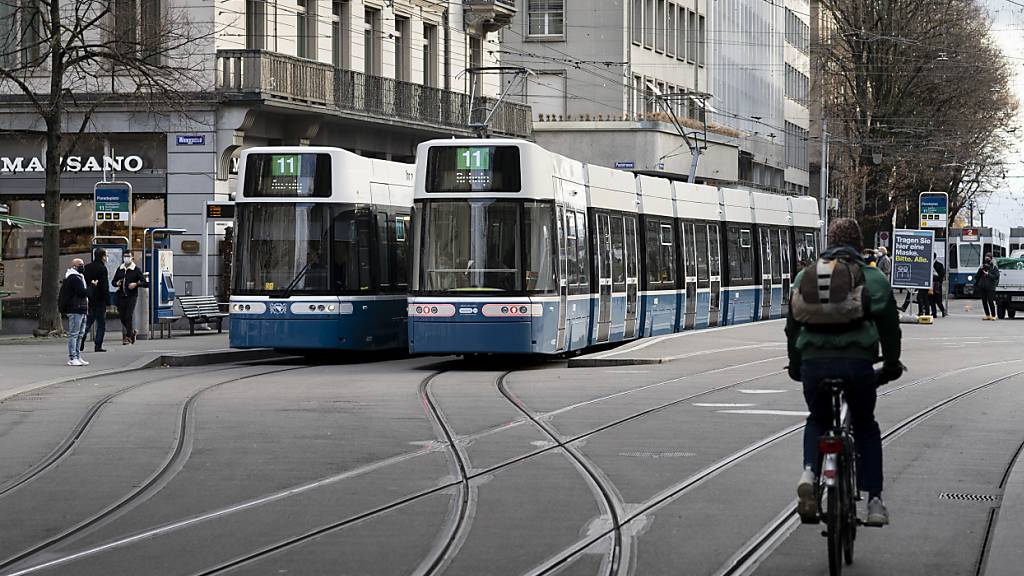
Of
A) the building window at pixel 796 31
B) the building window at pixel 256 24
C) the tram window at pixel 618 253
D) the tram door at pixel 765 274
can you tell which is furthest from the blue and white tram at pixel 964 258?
Answer: the tram window at pixel 618 253

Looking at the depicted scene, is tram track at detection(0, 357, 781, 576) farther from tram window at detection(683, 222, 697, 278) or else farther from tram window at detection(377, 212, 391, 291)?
tram window at detection(683, 222, 697, 278)

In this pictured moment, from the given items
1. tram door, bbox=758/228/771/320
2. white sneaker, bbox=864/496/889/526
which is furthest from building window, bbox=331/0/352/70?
white sneaker, bbox=864/496/889/526

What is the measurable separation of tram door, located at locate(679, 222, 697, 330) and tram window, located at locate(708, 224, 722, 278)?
4.78 ft

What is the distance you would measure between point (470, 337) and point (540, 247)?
1.51 meters

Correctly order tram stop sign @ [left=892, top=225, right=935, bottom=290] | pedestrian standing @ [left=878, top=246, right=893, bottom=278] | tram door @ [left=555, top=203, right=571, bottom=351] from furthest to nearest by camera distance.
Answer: tram stop sign @ [left=892, top=225, right=935, bottom=290], pedestrian standing @ [left=878, top=246, right=893, bottom=278], tram door @ [left=555, top=203, right=571, bottom=351]

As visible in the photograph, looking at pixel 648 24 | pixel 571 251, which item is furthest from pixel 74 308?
pixel 648 24

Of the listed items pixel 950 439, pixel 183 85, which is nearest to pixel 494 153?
pixel 950 439

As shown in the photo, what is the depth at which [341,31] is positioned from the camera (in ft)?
141

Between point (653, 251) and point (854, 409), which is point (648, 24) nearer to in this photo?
point (653, 251)

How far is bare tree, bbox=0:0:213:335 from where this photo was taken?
107ft

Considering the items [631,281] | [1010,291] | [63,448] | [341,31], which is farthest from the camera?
[1010,291]

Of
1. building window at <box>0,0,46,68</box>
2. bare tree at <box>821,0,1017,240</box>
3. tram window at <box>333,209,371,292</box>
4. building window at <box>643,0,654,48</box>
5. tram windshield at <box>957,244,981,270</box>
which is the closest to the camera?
tram window at <box>333,209,371,292</box>

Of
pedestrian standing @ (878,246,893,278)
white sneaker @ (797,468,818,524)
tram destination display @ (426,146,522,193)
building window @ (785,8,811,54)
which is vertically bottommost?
white sneaker @ (797,468,818,524)

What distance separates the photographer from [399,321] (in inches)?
1120
